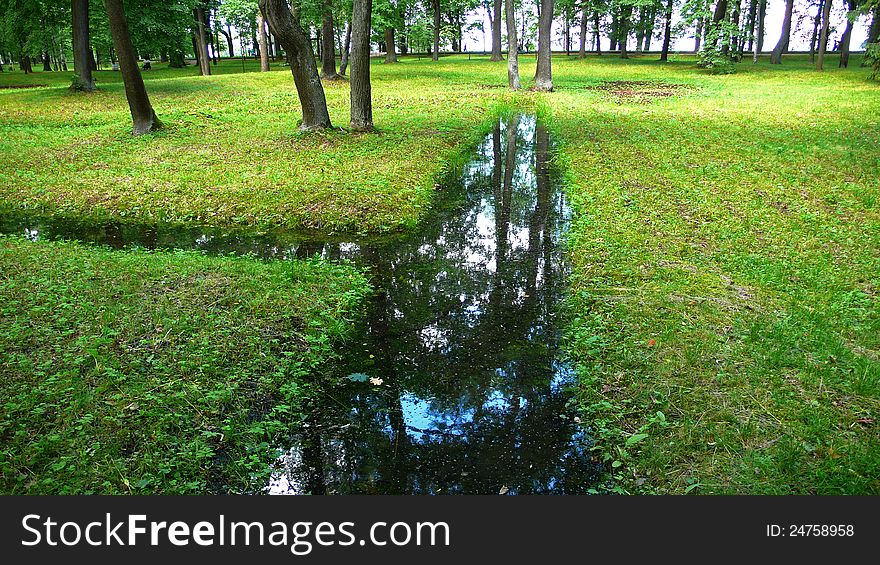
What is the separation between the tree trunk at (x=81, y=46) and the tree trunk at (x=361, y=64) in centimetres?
1206

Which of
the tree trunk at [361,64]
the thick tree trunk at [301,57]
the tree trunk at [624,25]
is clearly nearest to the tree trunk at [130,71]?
the thick tree trunk at [301,57]

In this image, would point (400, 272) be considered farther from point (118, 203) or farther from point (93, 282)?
point (118, 203)

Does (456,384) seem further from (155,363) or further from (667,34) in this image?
(667,34)

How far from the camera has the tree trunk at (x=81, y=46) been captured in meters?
19.6

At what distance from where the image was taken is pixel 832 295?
5.59 metres

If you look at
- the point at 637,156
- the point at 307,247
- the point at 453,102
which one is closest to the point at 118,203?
the point at 307,247

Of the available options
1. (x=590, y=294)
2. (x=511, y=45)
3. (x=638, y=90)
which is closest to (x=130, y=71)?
(x=590, y=294)

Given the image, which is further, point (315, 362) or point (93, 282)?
point (93, 282)

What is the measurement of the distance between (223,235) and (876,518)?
7.43 m

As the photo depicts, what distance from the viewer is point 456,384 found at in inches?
181

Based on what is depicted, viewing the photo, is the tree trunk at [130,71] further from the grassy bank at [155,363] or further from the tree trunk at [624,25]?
the tree trunk at [624,25]

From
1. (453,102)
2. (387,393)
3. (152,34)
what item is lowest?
(387,393)

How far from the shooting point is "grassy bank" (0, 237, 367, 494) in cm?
357

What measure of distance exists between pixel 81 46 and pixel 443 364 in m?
21.1
